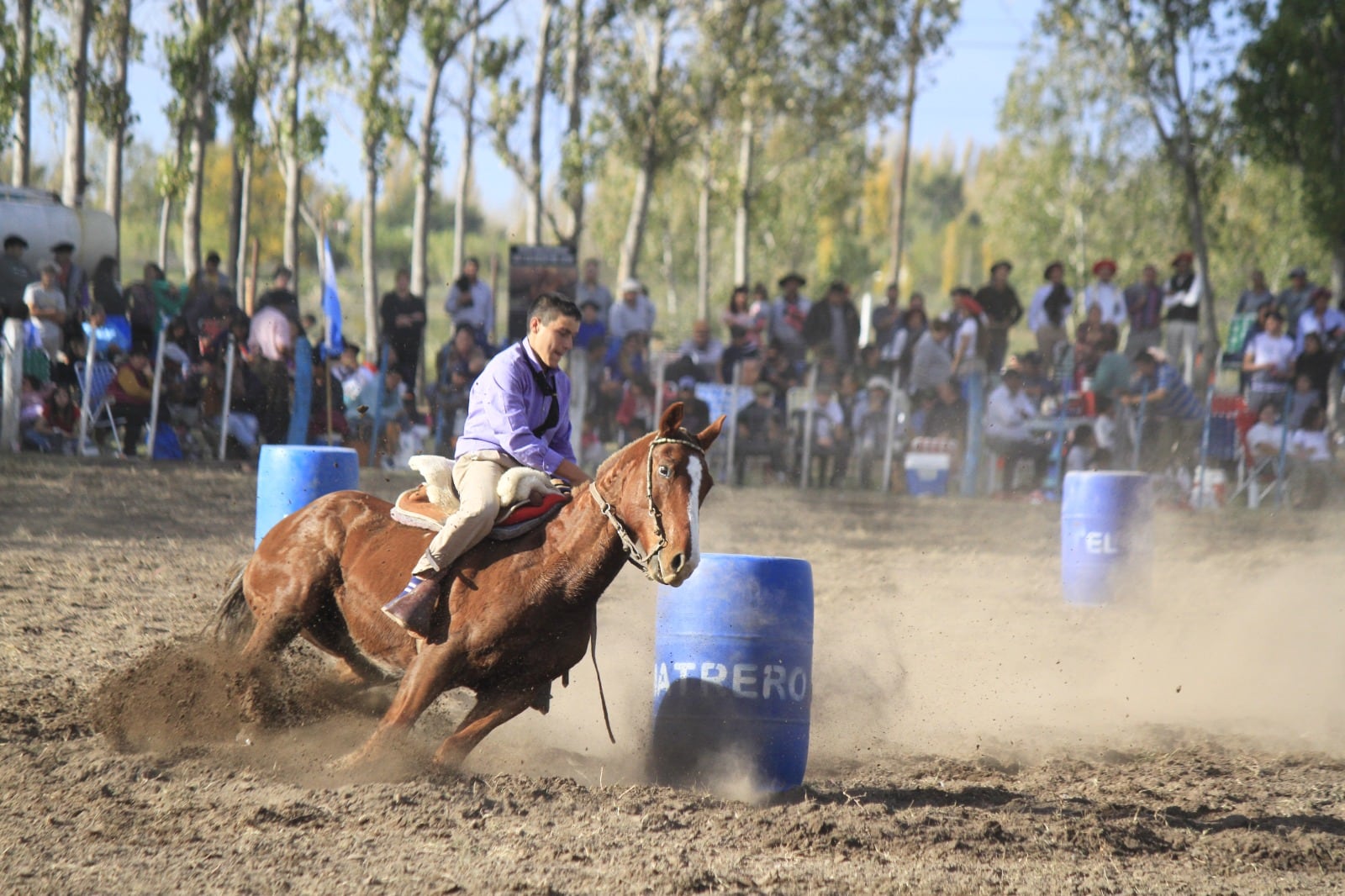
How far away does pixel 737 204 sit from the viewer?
3738 centimetres

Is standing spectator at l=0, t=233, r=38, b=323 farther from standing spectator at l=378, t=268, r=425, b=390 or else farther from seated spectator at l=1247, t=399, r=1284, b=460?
seated spectator at l=1247, t=399, r=1284, b=460

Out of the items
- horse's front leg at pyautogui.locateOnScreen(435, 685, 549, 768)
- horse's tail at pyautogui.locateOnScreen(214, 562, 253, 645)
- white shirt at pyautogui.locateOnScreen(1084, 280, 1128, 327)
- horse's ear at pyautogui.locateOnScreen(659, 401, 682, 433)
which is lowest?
horse's front leg at pyautogui.locateOnScreen(435, 685, 549, 768)

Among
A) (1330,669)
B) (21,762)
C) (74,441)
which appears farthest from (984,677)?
(74,441)

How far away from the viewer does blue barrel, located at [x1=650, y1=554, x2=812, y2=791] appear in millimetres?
6242

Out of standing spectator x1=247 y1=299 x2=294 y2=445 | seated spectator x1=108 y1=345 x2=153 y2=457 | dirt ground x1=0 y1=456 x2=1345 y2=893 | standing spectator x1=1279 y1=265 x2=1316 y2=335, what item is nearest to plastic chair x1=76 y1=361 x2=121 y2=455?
seated spectator x1=108 y1=345 x2=153 y2=457

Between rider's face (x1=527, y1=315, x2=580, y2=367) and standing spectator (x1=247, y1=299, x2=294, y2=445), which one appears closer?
rider's face (x1=527, y1=315, x2=580, y2=367)

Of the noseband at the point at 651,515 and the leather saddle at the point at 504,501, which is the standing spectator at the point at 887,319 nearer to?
the leather saddle at the point at 504,501

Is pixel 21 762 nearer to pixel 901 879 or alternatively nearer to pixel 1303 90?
pixel 901 879

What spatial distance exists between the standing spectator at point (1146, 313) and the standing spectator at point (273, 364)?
11706 mm

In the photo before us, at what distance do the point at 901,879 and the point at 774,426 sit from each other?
13.9 meters

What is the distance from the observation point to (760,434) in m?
18.6

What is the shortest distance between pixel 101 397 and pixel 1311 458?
14.9 metres

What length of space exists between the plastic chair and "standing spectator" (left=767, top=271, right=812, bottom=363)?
29.1 ft

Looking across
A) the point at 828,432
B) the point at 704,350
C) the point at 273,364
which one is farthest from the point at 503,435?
the point at 704,350
